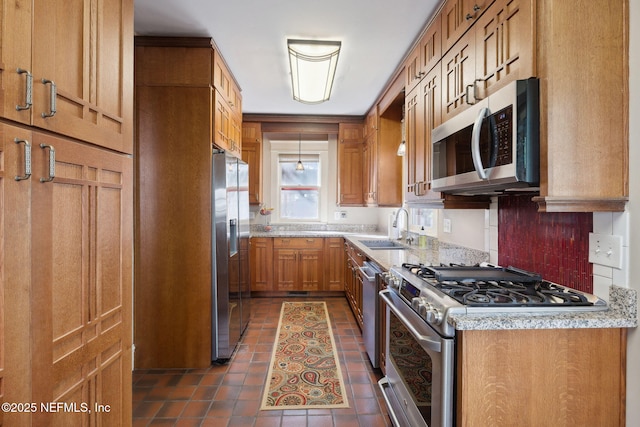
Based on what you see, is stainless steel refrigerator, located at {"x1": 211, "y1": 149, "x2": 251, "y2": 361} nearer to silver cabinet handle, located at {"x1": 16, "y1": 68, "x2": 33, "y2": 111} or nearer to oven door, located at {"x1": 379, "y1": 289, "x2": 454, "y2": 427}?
oven door, located at {"x1": 379, "y1": 289, "x2": 454, "y2": 427}

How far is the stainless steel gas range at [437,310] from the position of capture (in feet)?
3.92

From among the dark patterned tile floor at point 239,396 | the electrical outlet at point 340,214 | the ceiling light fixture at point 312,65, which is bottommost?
the dark patterned tile floor at point 239,396

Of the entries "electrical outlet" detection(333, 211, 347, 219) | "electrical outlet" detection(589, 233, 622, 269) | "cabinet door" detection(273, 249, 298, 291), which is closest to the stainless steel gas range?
"electrical outlet" detection(589, 233, 622, 269)

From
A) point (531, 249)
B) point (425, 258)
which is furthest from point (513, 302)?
point (425, 258)

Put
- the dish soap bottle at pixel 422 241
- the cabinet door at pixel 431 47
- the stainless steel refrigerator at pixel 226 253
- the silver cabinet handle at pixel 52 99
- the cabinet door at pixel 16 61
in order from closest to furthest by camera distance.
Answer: the cabinet door at pixel 16 61, the silver cabinet handle at pixel 52 99, the cabinet door at pixel 431 47, the stainless steel refrigerator at pixel 226 253, the dish soap bottle at pixel 422 241

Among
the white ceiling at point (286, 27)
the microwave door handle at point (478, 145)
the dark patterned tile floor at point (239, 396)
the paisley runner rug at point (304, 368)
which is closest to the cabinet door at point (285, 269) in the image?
the paisley runner rug at point (304, 368)

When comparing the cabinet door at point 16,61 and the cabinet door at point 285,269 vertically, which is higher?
the cabinet door at point 16,61

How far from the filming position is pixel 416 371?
1523 mm

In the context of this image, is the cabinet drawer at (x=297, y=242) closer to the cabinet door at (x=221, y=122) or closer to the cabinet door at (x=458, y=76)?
the cabinet door at (x=221, y=122)

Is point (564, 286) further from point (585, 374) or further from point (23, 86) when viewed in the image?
point (23, 86)

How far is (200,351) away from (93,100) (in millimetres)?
2122

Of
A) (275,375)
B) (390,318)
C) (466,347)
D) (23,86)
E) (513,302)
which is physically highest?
(23,86)

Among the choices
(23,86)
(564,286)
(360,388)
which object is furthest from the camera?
(360,388)

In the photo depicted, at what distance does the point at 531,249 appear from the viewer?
168 centimetres
